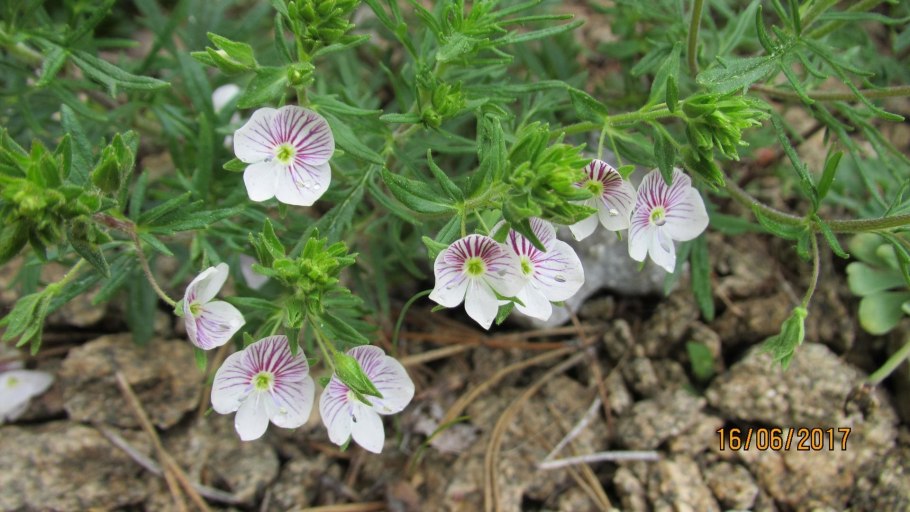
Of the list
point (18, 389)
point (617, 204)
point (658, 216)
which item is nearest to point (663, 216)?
point (658, 216)

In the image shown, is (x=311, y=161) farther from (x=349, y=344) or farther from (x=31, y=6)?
(x=31, y=6)

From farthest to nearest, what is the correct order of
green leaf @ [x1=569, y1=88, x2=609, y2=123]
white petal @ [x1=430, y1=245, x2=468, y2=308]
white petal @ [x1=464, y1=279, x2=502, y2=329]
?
green leaf @ [x1=569, y1=88, x2=609, y2=123]
white petal @ [x1=464, y1=279, x2=502, y2=329]
white petal @ [x1=430, y1=245, x2=468, y2=308]

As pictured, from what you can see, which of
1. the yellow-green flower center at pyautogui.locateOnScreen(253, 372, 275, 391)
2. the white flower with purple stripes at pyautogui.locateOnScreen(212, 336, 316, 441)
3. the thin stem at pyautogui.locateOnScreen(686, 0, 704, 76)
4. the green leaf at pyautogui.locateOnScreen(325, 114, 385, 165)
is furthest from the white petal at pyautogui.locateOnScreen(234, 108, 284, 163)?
the thin stem at pyautogui.locateOnScreen(686, 0, 704, 76)

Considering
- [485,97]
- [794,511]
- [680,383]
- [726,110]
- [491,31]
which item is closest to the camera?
[726,110]

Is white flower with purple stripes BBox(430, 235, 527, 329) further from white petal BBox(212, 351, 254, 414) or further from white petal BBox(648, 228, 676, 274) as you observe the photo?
white petal BBox(212, 351, 254, 414)

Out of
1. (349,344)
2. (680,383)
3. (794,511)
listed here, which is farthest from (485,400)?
(794,511)

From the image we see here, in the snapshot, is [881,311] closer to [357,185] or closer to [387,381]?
[387,381]

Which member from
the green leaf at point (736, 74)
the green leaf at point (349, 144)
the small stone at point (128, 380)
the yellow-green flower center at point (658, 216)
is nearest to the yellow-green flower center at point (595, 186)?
the yellow-green flower center at point (658, 216)
